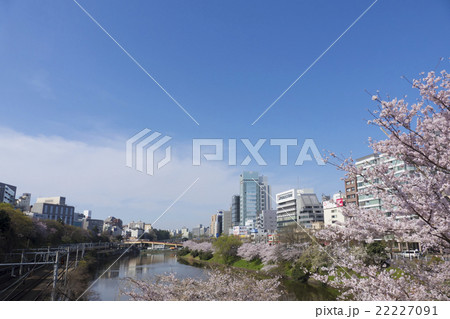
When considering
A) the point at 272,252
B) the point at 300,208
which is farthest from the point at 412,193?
the point at 300,208

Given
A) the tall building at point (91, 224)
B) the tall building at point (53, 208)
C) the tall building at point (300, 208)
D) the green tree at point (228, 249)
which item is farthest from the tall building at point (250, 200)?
the green tree at point (228, 249)

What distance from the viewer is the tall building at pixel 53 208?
62812 millimetres

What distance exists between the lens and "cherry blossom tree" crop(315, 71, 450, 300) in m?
3.43

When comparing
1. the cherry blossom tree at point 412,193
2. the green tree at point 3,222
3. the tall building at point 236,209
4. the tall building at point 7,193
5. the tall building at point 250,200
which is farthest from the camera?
the tall building at point 236,209

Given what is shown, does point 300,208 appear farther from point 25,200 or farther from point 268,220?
point 25,200

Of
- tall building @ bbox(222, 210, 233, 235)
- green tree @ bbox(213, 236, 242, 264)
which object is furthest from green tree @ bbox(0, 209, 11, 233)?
tall building @ bbox(222, 210, 233, 235)

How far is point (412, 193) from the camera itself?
370 centimetres

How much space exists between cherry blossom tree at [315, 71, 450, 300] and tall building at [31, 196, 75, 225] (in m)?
70.1

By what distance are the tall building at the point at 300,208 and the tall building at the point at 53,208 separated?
48516 millimetres

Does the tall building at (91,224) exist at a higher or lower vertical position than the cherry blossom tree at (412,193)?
lower

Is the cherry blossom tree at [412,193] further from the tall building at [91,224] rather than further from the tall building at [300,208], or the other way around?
the tall building at [91,224]

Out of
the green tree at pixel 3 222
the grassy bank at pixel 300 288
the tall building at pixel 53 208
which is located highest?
the tall building at pixel 53 208

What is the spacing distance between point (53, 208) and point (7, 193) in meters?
14.4
